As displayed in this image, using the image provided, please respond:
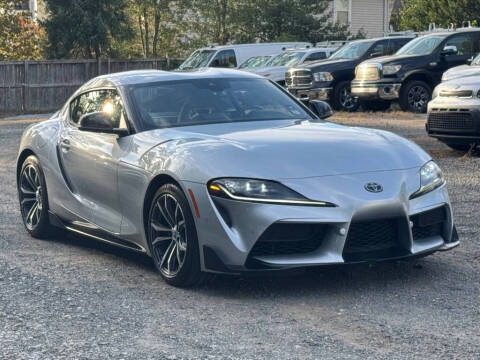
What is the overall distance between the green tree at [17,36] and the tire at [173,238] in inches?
1447

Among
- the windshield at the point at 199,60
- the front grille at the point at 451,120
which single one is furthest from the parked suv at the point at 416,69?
the front grille at the point at 451,120

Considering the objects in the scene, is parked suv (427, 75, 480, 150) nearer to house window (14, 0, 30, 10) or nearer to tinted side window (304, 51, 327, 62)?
tinted side window (304, 51, 327, 62)

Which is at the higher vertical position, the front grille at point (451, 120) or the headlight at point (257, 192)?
the headlight at point (257, 192)

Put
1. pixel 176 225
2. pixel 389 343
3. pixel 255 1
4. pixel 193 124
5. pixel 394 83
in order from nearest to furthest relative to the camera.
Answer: pixel 389 343 → pixel 176 225 → pixel 193 124 → pixel 394 83 → pixel 255 1

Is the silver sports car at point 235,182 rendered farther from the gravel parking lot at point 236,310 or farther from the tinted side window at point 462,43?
the tinted side window at point 462,43

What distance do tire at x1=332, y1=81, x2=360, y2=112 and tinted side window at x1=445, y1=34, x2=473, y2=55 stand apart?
3.01 metres

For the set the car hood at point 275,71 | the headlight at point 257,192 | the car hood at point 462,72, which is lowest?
the car hood at point 275,71

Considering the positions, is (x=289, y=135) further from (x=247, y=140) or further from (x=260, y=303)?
(x=260, y=303)

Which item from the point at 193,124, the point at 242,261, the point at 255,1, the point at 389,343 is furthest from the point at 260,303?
the point at 255,1

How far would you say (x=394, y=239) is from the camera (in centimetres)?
648

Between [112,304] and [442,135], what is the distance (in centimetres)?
834

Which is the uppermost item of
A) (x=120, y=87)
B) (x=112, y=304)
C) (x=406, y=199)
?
(x=120, y=87)

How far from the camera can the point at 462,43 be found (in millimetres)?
24219

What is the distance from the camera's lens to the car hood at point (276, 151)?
6.42 meters
